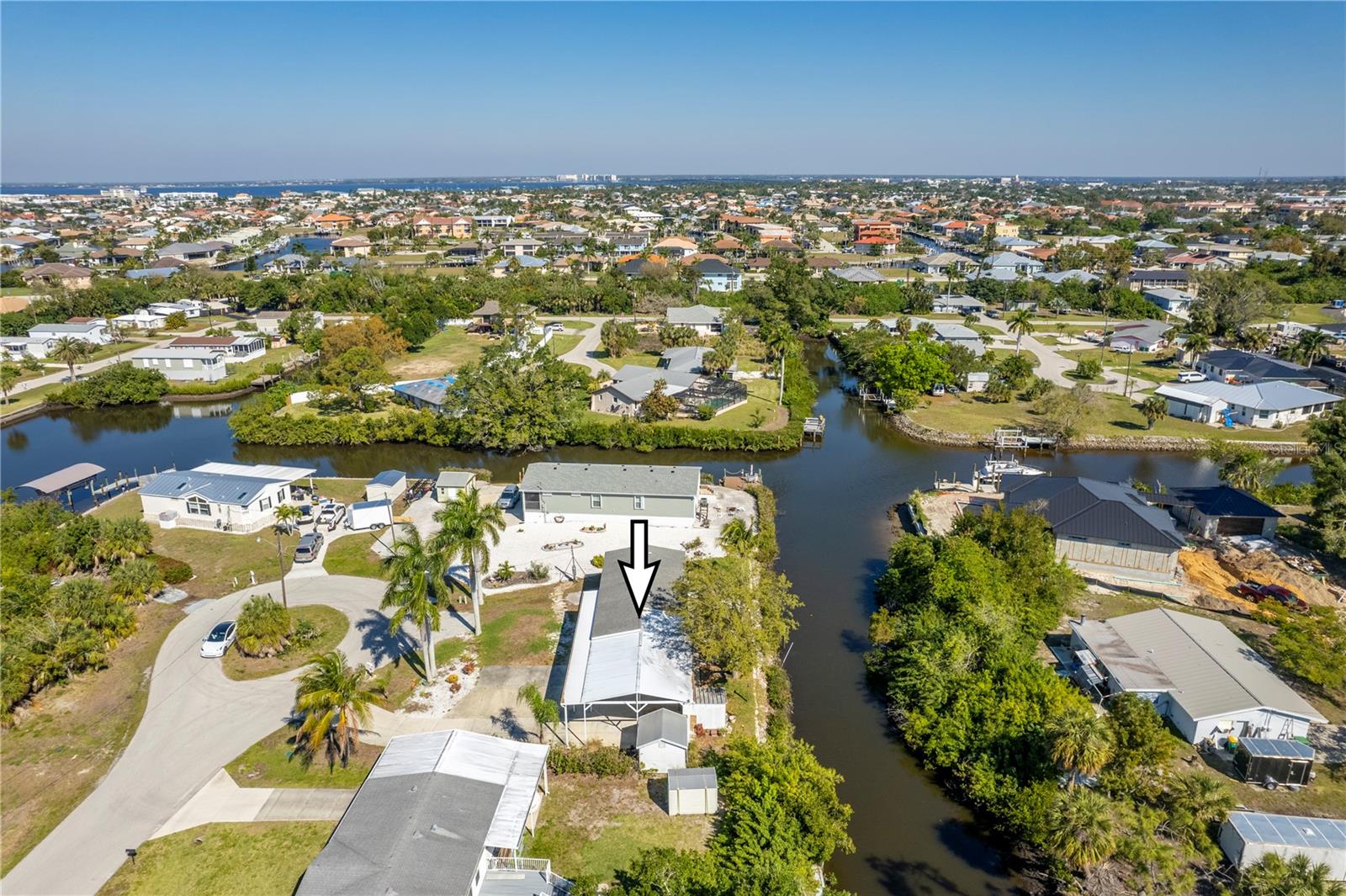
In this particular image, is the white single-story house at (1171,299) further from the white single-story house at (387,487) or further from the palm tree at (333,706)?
the palm tree at (333,706)

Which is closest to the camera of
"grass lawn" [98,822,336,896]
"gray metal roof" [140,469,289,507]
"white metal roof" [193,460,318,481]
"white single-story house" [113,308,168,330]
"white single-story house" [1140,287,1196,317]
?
"grass lawn" [98,822,336,896]

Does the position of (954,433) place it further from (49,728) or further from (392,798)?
(49,728)

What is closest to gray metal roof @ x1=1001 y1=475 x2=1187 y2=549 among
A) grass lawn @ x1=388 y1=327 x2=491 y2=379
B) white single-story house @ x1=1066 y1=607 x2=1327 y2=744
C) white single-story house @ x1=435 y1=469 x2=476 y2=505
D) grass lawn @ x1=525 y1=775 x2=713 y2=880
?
white single-story house @ x1=1066 y1=607 x2=1327 y2=744

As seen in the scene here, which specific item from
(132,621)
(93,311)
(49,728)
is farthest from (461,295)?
(49,728)

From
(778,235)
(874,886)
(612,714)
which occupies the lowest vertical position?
(874,886)

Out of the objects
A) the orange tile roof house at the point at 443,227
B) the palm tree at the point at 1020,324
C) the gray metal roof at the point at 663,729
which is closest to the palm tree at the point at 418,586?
the gray metal roof at the point at 663,729

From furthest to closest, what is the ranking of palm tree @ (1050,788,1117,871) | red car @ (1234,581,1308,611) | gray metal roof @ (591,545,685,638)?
1. red car @ (1234,581,1308,611)
2. gray metal roof @ (591,545,685,638)
3. palm tree @ (1050,788,1117,871)

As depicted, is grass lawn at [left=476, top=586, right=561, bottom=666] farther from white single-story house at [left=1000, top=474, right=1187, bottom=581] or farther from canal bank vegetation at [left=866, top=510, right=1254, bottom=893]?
white single-story house at [left=1000, top=474, right=1187, bottom=581]
